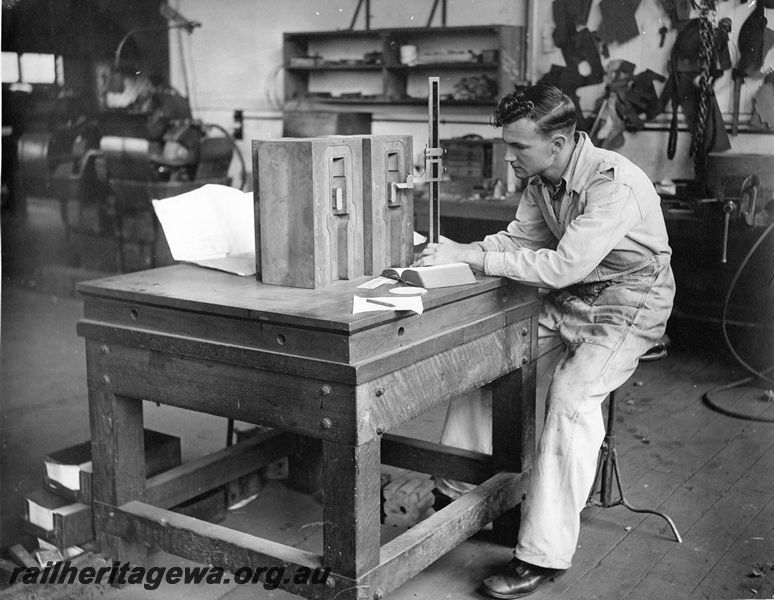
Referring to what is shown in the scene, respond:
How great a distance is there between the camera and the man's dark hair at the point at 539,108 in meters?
2.77

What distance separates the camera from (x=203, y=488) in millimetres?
2893

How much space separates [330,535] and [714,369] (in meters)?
3.57

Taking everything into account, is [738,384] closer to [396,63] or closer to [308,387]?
[308,387]

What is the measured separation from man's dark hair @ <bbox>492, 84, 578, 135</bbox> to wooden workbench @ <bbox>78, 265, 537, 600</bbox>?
1.69 ft

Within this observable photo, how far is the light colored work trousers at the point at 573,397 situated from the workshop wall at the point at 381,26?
3207 millimetres

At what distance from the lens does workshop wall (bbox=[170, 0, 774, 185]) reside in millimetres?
5805

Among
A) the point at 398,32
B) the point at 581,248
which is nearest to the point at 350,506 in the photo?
the point at 581,248

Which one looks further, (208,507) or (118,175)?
(118,175)

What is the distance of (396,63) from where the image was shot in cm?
688

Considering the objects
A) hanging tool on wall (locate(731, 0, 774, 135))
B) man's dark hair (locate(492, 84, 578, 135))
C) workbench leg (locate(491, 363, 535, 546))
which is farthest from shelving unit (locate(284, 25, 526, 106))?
workbench leg (locate(491, 363, 535, 546))

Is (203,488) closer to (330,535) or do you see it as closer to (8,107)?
(330,535)

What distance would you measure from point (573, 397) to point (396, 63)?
4.71m

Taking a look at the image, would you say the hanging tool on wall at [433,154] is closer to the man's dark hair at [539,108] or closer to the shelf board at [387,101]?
the man's dark hair at [539,108]
